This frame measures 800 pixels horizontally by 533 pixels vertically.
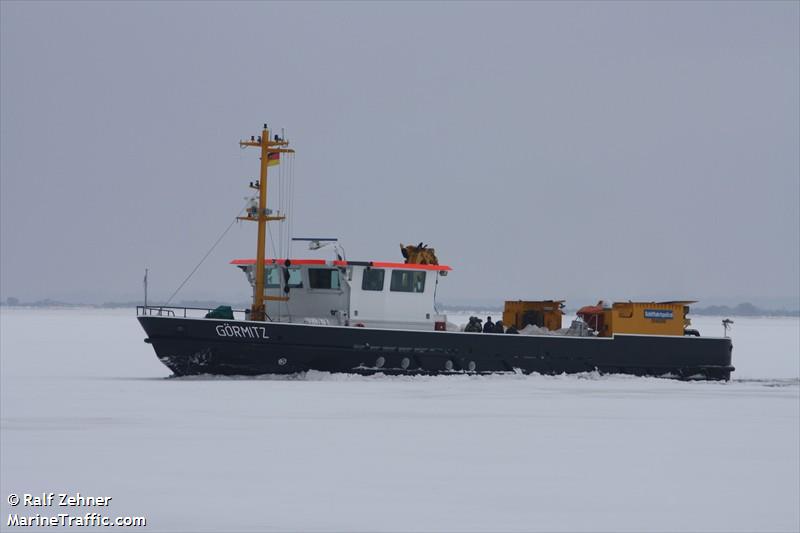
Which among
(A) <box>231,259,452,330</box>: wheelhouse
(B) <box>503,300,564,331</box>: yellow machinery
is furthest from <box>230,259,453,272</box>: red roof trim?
(B) <box>503,300,564,331</box>: yellow machinery

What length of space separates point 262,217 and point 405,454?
15392 millimetres

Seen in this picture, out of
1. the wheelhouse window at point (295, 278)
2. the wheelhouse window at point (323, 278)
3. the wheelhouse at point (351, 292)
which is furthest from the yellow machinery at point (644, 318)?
the wheelhouse window at point (295, 278)

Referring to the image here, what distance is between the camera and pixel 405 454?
18859 millimetres

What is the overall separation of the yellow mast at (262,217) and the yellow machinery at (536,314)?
9.19 meters

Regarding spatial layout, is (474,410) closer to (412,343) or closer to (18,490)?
(412,343)

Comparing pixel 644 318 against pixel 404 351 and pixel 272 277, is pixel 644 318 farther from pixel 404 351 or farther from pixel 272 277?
pixel 272 277

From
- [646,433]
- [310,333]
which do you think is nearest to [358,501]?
[646,433]

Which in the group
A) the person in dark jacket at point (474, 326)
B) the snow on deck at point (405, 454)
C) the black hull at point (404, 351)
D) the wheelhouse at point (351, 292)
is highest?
the wheelhouse at point (351, 292)

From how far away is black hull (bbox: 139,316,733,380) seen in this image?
104 ft

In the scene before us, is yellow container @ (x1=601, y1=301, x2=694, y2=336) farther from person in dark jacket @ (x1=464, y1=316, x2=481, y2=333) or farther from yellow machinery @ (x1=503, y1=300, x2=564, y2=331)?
person in dark jacket @ (x1=464, y1=316, x2=481, y2=333)

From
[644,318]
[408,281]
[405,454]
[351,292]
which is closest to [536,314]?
[644,318]

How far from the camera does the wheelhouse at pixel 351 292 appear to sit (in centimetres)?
3344

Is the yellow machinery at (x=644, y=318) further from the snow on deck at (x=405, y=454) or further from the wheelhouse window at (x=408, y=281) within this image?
the wheelhouse window at (x=408, y=281)

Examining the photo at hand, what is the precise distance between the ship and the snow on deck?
90 cm
